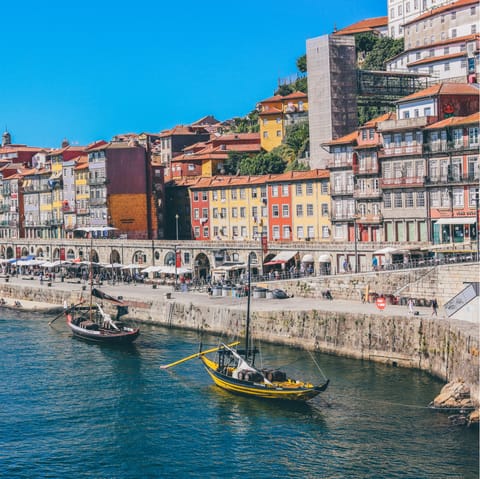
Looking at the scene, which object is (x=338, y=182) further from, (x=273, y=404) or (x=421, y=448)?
(x=421, y=448)

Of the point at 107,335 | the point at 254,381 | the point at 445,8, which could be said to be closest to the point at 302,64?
the point at 445,8

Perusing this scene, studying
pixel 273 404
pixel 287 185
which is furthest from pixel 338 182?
pixel 273 404

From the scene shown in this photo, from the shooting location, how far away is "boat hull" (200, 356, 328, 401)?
44.9 meters

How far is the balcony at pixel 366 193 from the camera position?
260ft

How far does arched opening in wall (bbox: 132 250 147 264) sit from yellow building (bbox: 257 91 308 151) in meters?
34.4

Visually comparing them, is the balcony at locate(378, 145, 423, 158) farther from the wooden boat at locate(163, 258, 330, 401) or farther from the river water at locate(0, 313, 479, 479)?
the wooden boat at locate(163, 258, 330, 401)

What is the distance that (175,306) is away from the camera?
72188 mm

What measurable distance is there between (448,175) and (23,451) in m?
45.4

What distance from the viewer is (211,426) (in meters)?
42.8

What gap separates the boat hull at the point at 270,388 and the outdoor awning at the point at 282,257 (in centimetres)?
3223

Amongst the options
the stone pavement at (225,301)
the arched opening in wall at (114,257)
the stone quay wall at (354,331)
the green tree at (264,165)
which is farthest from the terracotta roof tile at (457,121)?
the arched opening in wall at (114,257)

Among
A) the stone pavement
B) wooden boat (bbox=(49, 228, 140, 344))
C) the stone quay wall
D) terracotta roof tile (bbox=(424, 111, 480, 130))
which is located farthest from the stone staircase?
terracotta roof tile (bbox=(424, 111, 480, 130))

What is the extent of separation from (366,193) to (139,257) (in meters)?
31.3

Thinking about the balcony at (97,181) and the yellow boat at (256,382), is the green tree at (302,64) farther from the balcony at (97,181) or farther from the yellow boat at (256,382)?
the yellow boat at (256,382)
